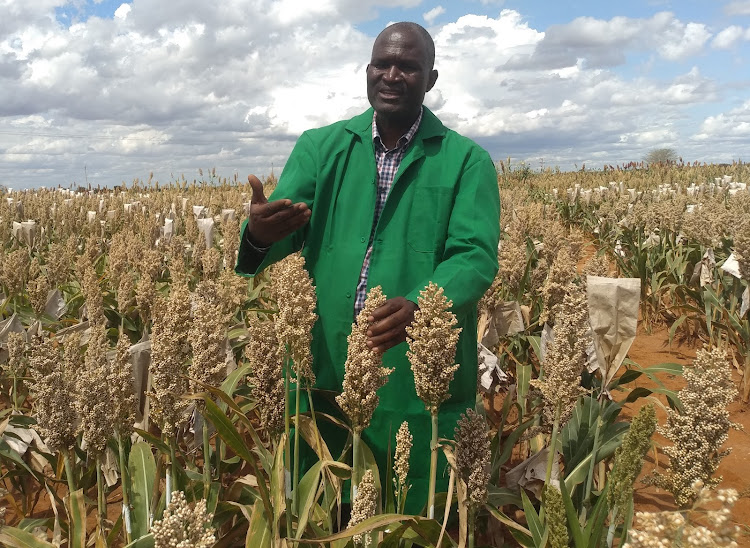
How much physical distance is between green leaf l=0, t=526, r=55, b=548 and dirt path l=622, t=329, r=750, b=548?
1919 millimetres

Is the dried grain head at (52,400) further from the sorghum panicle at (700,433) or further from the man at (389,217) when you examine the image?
the sorghum panicle at (700,433)

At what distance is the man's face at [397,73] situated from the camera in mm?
2492

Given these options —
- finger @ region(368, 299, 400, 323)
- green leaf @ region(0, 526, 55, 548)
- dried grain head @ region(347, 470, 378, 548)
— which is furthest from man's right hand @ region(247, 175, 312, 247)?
green leaf @ region(0, 526, 55, 548)

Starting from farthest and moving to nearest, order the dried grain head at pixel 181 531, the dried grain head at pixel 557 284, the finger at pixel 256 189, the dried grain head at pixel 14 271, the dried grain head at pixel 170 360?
the dried grain head at pixel 14 271, the dried grain head at pixel 557 284, the finger at pixel 256 189, the dried grain head at pixel 170 360, the dried grain head at pixel 181 531

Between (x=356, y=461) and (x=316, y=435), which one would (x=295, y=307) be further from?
(x=316, y=435)

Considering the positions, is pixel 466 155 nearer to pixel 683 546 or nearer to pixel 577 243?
pixel 683 546

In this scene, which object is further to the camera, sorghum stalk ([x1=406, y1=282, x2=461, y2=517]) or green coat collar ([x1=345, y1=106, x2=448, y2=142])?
green coat collar ([x1=345, y1=106, x2=448, y2=142])

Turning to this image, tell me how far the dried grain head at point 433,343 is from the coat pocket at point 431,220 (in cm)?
108

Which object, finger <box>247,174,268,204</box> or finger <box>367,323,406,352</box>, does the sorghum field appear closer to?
finger <box>367,323,406,352</box>

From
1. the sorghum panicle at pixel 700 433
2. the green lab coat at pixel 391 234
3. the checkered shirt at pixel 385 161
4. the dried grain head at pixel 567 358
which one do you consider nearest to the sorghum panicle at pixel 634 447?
the sorghum panicle at pixel 700 433

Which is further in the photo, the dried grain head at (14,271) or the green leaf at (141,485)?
the dried grain head at (14,271)

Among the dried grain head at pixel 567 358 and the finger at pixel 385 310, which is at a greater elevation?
the finger at pixel 385 310

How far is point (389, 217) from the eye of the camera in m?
2.54

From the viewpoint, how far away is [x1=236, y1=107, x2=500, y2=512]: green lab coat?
8.12ft
